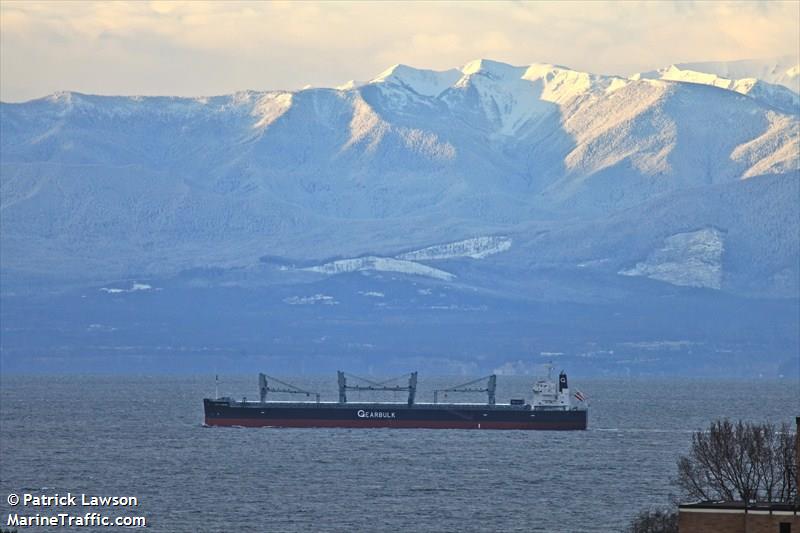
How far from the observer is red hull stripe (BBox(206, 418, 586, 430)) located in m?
180

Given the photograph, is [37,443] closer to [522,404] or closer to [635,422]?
[522,404]

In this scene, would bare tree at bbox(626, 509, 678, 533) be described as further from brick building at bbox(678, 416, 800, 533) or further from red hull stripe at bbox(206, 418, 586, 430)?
red hull stripe at bbox(206, 418, 586, 430)

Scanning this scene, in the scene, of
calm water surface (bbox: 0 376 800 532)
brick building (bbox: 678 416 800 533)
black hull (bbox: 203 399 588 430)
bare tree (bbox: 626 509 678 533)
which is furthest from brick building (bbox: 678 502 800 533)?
black hull (bbox: 203 399 588 430)

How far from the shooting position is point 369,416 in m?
184

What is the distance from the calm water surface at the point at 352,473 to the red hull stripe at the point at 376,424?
4.80ft

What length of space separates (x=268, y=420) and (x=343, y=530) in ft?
278

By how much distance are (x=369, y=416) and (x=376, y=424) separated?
116 centimetres

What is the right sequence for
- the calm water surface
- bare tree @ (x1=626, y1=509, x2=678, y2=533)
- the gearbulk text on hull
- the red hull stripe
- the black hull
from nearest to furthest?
bare tree @ (x1=626, y1=509, x2=678, y2=533) < the calm water surface < the red hull stripe < the gearbulk text on hull < the black hull

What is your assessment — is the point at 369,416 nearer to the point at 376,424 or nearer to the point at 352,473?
the point at 376,424

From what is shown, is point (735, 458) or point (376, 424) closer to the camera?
point (735, 458)

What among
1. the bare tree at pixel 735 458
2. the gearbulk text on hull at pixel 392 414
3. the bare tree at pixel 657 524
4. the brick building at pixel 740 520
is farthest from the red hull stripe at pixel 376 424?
the brick building at pixel 740 520

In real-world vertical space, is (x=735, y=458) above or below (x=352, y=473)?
below

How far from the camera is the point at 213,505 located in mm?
109875

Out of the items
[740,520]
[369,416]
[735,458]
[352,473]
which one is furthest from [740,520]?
[369,416]
